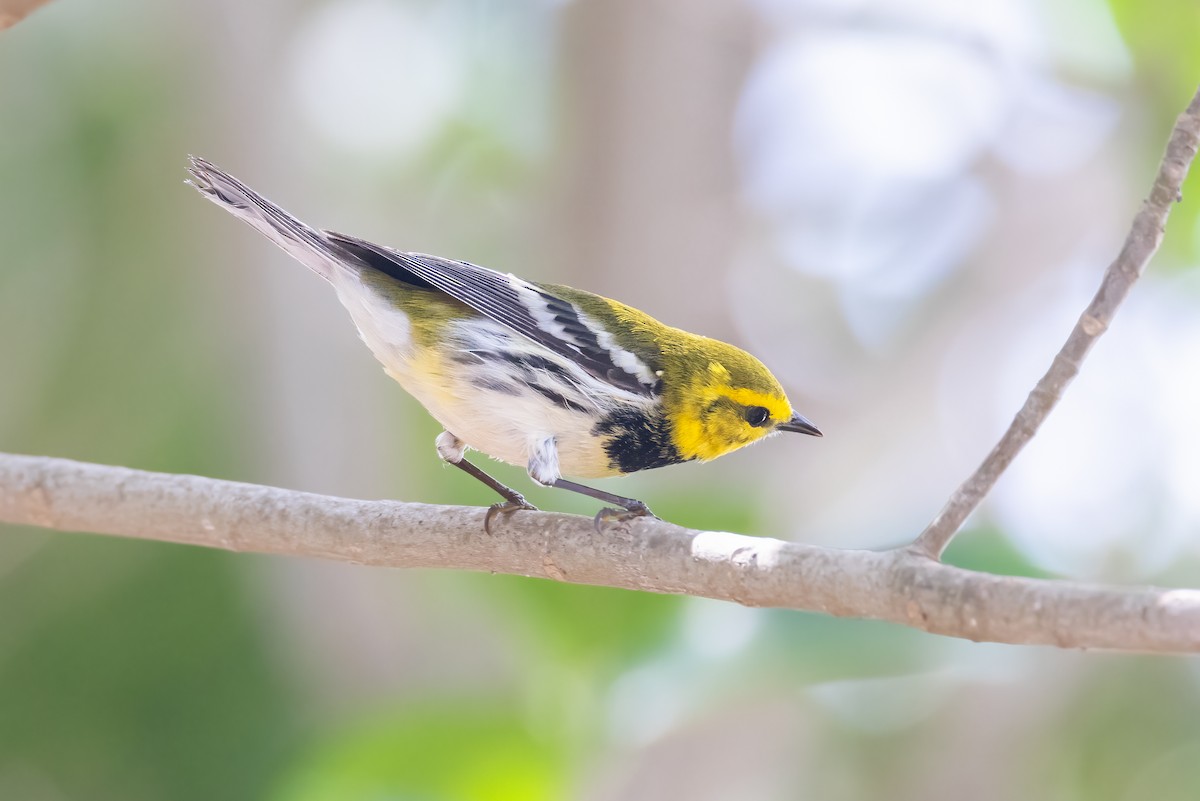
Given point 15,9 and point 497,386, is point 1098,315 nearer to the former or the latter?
point 497,386

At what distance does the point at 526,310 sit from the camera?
2445mm

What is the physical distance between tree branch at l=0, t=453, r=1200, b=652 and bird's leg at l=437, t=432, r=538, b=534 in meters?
0.11

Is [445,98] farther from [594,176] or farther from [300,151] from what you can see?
[594,176]

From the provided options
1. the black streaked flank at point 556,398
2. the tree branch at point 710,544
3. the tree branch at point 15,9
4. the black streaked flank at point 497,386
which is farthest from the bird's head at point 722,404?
the tree branch at point 15,9

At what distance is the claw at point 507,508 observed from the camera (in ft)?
6.37

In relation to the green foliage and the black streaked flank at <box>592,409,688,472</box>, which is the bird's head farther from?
the green foliage

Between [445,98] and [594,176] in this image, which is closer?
[594,176]

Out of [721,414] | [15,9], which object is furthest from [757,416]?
[15,9]

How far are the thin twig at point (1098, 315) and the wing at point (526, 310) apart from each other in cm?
90

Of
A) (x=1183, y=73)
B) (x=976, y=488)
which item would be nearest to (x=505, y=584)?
(x=976, y=488)

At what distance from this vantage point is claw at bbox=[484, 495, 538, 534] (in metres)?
1.94

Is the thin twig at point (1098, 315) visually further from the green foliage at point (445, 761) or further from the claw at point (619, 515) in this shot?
the green foliage at point (445, 761)

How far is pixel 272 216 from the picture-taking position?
221cm

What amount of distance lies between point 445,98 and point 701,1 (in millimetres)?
1624
